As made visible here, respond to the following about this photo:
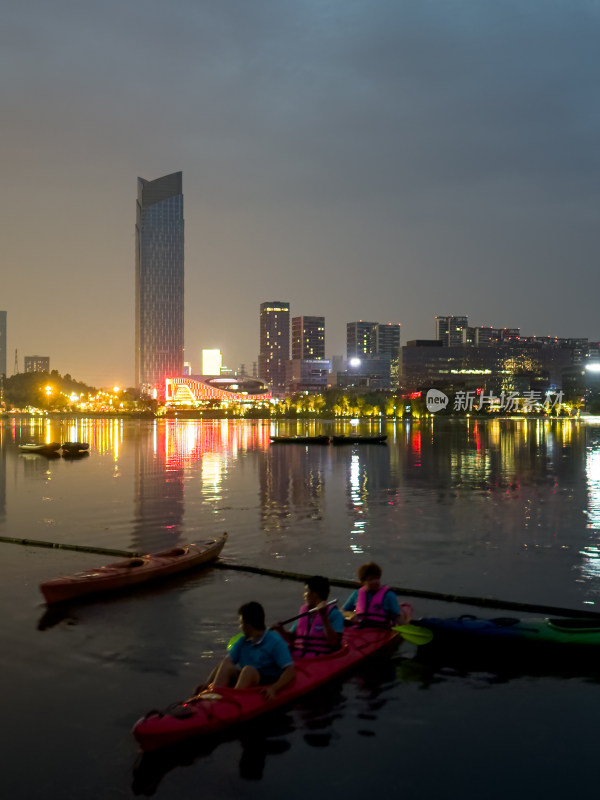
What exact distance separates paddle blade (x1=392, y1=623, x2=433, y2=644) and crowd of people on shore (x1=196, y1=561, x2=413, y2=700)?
0.64 feet

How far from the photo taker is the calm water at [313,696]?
31.6 ft

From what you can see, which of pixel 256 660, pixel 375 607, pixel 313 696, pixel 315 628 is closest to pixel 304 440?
pixel 375 607

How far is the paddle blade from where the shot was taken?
43.5 ft

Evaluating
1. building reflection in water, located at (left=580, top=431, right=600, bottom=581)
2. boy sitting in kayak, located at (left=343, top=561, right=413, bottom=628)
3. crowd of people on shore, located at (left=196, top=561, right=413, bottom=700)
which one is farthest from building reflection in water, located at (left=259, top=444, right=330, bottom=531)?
crowd of people on shore, located at (left=196, top=561, right=413, bottom=700)

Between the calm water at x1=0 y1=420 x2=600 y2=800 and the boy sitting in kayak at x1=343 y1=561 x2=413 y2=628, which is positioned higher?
the boy sitting in kayak at x1=343 y1=561 x2=413 y2=628

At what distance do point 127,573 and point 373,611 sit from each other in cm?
667

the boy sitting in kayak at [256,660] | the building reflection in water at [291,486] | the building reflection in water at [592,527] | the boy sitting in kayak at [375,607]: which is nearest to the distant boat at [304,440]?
the building reflection in water at [291,486]

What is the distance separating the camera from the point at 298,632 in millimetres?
12383

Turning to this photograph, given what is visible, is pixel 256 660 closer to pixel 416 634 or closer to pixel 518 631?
pixel 416 634

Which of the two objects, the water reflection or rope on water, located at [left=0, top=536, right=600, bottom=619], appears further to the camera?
the water reflection

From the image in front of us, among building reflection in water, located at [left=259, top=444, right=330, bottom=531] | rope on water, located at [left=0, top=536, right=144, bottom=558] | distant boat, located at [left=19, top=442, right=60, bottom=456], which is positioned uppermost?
distant boat, located at [left=19, top=442, right=60, bottom=456]

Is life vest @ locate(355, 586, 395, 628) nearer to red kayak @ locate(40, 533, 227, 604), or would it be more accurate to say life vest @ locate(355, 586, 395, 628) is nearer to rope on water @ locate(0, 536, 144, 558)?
red kayak @ locate(40, 533, 227, 604)

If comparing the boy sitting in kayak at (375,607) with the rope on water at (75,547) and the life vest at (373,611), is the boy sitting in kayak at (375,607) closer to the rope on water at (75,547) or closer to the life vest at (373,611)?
the life vest at (373,611)

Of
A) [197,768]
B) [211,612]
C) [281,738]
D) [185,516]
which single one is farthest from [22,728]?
[185,516]
